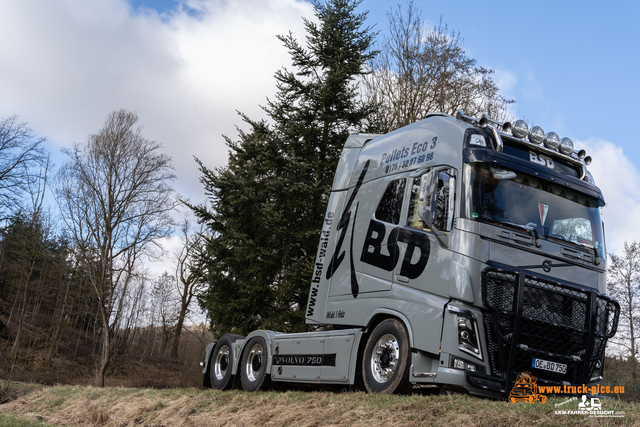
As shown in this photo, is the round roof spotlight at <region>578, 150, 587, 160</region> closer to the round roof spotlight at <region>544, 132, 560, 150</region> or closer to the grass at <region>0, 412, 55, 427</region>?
the round roof spotlight at <region>544, 132, 560, 150</region>

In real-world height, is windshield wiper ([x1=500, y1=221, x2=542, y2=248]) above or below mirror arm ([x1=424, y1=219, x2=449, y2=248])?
above

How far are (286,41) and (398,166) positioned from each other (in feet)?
43.3

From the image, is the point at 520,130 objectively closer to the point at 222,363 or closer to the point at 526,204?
the point at 526,204

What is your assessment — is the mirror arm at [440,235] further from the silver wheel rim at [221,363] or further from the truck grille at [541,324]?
the silver wheel rim at [221,363]

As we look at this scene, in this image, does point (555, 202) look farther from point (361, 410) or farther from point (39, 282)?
point (39, 282)

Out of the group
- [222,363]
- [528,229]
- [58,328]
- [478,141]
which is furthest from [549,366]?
[58,328]

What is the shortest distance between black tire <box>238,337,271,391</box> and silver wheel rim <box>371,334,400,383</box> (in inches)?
107

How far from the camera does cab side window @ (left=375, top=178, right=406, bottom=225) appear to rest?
24.4ft

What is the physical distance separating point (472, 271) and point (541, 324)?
1.09 m

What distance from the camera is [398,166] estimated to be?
25.7 ft

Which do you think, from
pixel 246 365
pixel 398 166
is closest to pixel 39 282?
pixel 246 365

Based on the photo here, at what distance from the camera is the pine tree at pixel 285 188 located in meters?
16.6

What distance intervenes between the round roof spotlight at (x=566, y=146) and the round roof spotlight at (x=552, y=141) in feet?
0.35

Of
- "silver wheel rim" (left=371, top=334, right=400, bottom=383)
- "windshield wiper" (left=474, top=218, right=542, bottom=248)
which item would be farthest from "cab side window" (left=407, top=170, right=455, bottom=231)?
"silver wheel rim" (left=371, top=334, right=400, bottom=383)
